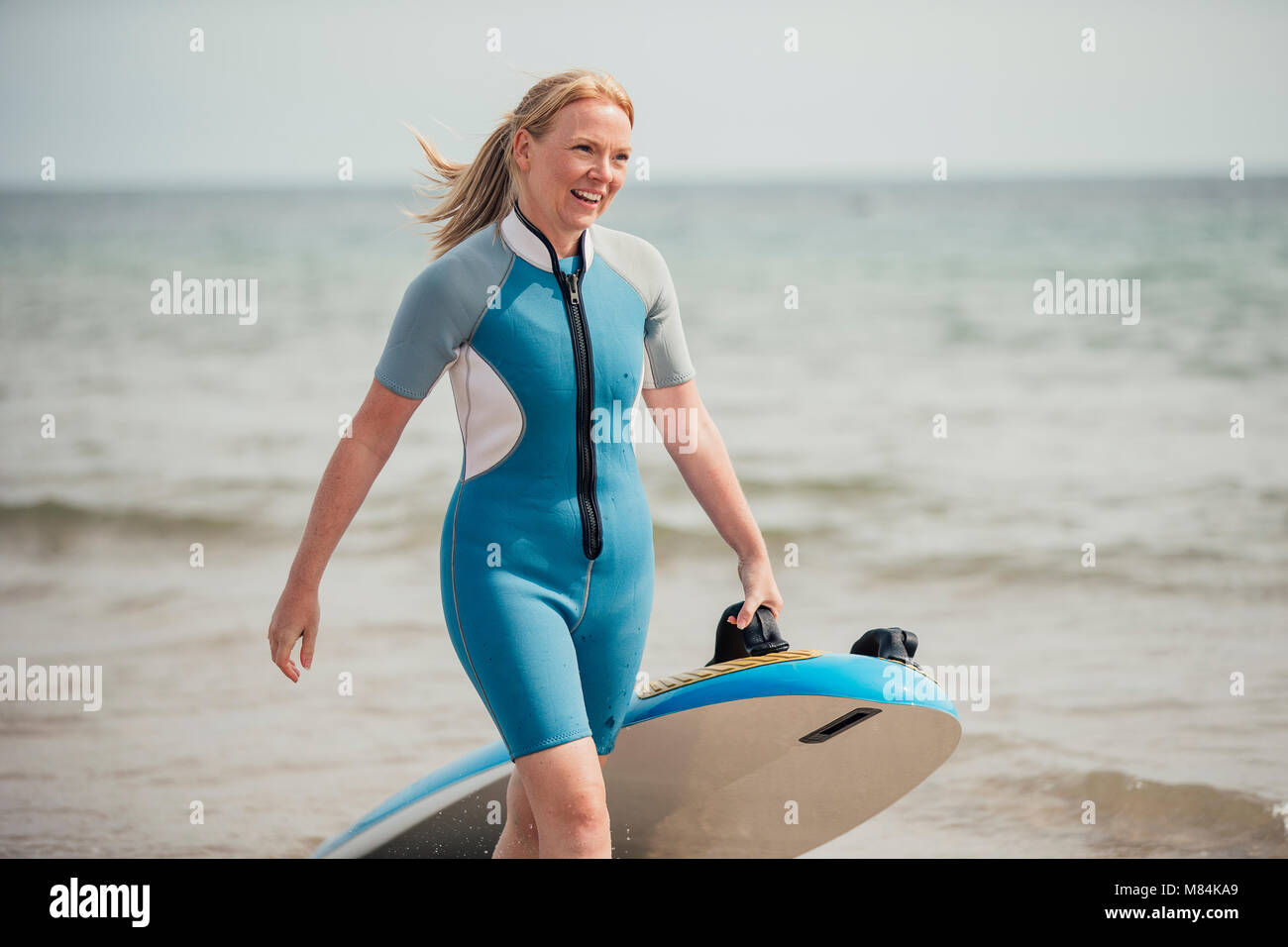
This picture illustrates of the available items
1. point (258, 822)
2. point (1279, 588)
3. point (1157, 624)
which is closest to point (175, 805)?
point (258, 822)

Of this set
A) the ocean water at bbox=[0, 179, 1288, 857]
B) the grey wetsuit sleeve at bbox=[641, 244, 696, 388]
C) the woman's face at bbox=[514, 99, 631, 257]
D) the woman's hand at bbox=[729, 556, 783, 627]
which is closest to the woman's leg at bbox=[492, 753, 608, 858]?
the woman's hand at bbox=[729, 556, 783, 627]

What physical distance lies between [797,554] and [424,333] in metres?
5.20

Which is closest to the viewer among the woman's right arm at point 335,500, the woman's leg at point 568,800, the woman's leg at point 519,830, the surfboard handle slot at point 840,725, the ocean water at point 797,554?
the woman's leg at point 568,800

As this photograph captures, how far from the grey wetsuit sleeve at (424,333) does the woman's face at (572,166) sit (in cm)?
23

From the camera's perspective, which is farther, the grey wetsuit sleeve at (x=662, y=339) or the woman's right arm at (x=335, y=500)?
the grey wetsuit sleeve at (x=662, y=339)

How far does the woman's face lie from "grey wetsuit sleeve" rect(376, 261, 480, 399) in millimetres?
227

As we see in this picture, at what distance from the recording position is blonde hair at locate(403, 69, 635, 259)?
235 centimetres

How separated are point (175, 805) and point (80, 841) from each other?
363mm

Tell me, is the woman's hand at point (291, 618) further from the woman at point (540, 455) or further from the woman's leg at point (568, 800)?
the woman's leg at point (568, 800)

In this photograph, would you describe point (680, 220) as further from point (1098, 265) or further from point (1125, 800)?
point (1125, 800)

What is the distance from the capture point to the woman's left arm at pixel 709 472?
260 centimetres

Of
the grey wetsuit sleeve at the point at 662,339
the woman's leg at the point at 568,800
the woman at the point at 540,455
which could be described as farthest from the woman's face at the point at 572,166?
the woman's leg at the point at 568,800

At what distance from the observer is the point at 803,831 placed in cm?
297

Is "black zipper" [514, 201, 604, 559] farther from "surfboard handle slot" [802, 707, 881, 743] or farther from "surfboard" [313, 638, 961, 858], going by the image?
"surfboard handle slot" [802, 707, 881, 743]
